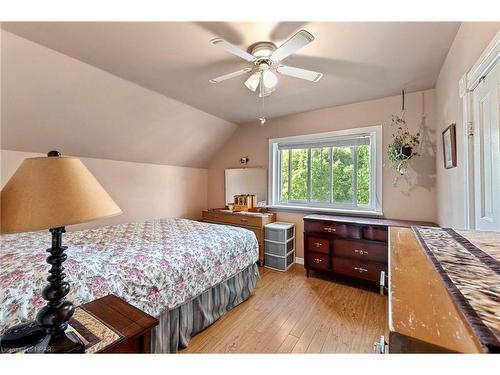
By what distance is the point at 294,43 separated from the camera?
4.64ft

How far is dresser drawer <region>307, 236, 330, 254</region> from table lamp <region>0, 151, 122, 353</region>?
269 centimetres

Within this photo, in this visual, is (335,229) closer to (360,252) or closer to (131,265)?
(360,252)

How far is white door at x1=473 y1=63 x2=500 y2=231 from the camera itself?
3.76 feet

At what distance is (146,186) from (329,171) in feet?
9.95

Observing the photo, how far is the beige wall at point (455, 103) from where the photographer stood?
1318mm

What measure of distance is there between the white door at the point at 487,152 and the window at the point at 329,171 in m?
1.58

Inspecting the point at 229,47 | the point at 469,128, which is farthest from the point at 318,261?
the point at 229,47

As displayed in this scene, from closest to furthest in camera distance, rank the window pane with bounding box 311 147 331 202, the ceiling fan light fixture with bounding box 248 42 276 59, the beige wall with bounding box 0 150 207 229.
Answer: the ceiling fan light fixture with bounding box 248 42 276 59 < the beige wall with bounding box 0 150 207 229 < the window pane with bounding box 311 147 331 202

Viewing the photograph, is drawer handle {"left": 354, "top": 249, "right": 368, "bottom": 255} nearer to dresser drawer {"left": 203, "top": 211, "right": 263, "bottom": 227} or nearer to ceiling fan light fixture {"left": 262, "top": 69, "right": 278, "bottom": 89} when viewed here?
dresser drawer {"left": 203, "top": 211, "right": 263, "bottom": 227}

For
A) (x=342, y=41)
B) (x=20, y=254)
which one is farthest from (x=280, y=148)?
(x=20, y=254)

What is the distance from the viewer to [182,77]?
7.61ft

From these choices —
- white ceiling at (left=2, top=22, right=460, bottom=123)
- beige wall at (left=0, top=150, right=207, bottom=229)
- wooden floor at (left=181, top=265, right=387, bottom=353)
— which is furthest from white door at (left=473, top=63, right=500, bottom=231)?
beige wall at (left=0, top=150, right=207, bottom=229)

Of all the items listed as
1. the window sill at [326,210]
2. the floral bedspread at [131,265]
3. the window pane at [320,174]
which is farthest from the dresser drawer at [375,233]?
the floral bedspread at [131,265]

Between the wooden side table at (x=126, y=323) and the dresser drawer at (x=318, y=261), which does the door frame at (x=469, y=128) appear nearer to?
the dresser drawer at (x=318, y=261)
